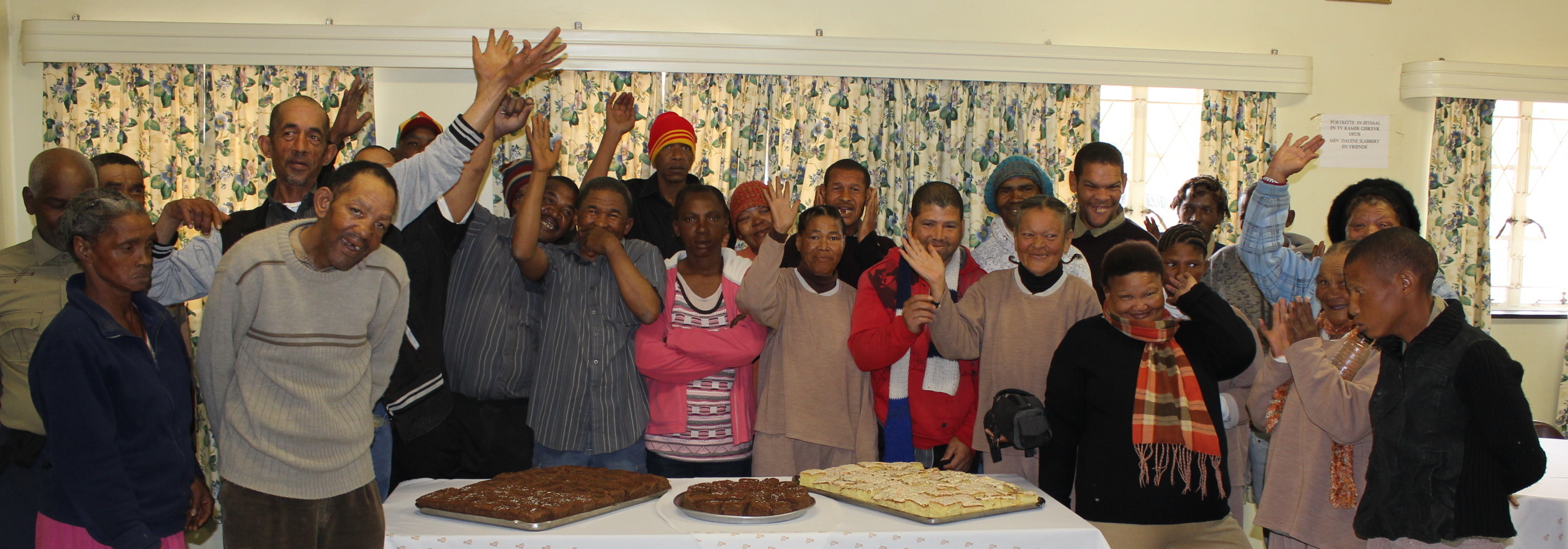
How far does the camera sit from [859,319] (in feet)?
9.66

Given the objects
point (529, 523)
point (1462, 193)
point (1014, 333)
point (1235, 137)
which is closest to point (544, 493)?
point (529, 523)

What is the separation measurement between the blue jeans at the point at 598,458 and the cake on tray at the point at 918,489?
0.63 metres

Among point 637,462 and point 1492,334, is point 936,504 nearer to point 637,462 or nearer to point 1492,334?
point 637,462

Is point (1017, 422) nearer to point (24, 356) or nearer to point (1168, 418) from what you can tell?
point (1168, 418)

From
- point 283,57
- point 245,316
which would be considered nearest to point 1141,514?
point 245,316

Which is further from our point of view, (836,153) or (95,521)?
(836,153)

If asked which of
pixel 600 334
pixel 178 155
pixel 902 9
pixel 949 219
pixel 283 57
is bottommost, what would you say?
pixel 600 334

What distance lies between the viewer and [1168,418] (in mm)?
2496

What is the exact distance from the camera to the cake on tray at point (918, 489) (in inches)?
87.4

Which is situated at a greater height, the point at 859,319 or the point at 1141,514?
the point at 859,319

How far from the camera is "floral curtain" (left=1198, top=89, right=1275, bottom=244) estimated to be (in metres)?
5.18

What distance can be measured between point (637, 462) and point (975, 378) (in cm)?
115

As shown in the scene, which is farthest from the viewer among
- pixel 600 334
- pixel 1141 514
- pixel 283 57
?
pixel 283 57

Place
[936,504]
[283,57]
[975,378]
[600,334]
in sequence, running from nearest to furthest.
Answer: [936,504]
[600,334]
[975,378]
[283,57]
